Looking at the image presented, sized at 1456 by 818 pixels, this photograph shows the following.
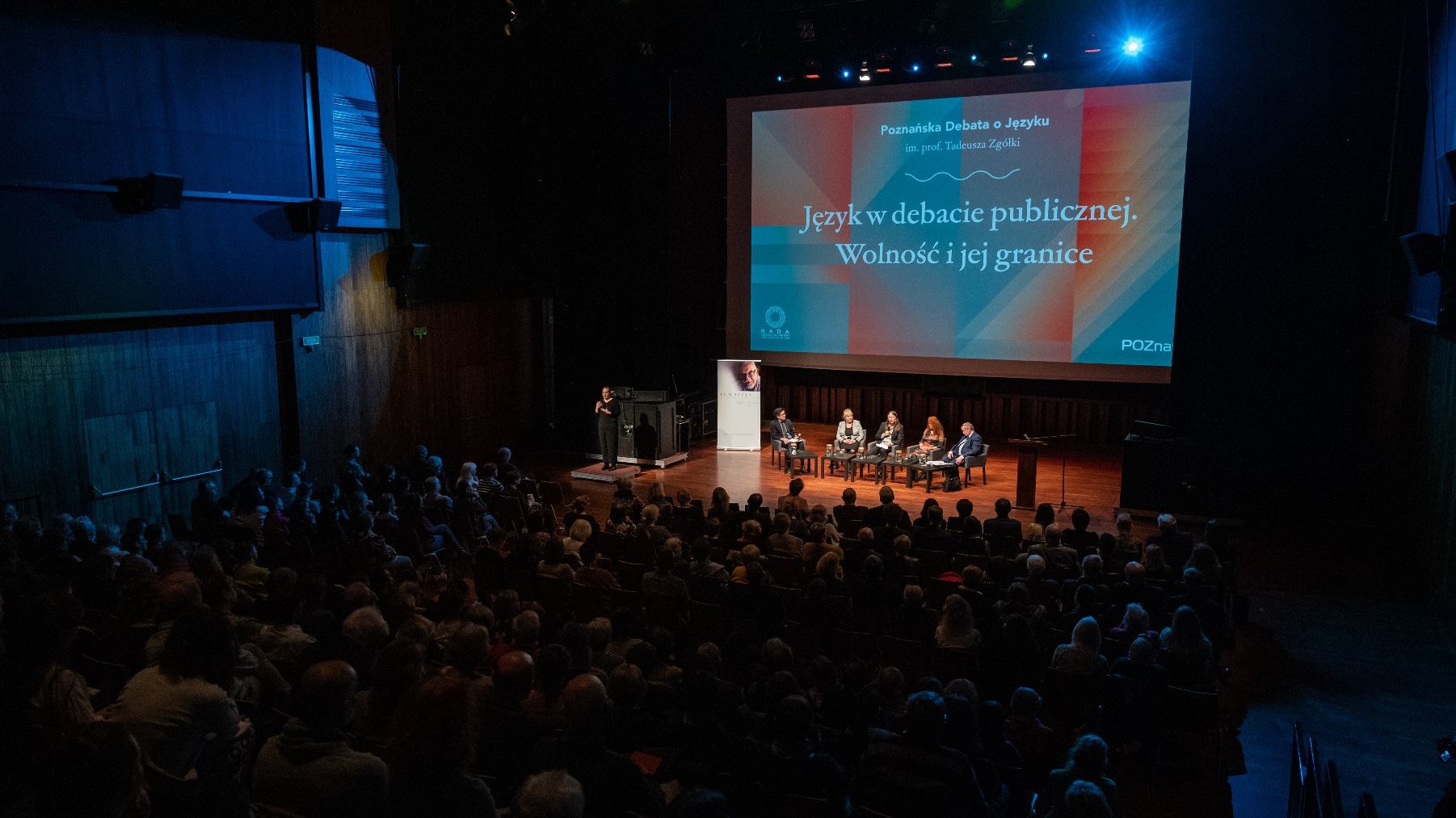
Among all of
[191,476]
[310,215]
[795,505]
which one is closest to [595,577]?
[795,505]

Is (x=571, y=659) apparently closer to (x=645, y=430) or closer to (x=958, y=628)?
(x=958, y=628)

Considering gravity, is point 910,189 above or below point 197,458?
above

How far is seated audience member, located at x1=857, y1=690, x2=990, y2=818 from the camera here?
3489 mm

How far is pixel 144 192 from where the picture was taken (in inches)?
358

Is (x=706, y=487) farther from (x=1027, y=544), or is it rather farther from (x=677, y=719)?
(x=677, y=719)

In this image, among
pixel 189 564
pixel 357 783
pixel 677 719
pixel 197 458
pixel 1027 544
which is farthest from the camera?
pixel 197 458

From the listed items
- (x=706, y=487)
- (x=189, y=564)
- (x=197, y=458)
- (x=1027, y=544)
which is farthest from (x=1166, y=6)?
(x=197, y=458)

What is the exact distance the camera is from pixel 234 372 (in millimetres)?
10773

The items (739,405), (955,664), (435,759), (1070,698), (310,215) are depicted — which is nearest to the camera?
(435,759)

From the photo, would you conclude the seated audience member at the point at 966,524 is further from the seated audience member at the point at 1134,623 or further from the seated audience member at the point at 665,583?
the seated audience member at the point at 665,583

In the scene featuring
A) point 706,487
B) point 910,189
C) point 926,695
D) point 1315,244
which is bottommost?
point 706,487

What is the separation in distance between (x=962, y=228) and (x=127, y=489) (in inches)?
437

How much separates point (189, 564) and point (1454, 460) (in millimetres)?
10031

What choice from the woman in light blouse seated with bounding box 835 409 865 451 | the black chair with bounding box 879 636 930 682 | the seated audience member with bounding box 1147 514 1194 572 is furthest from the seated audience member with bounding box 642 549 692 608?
the woman in light blouse seated with bounding box 835 409 865 451
